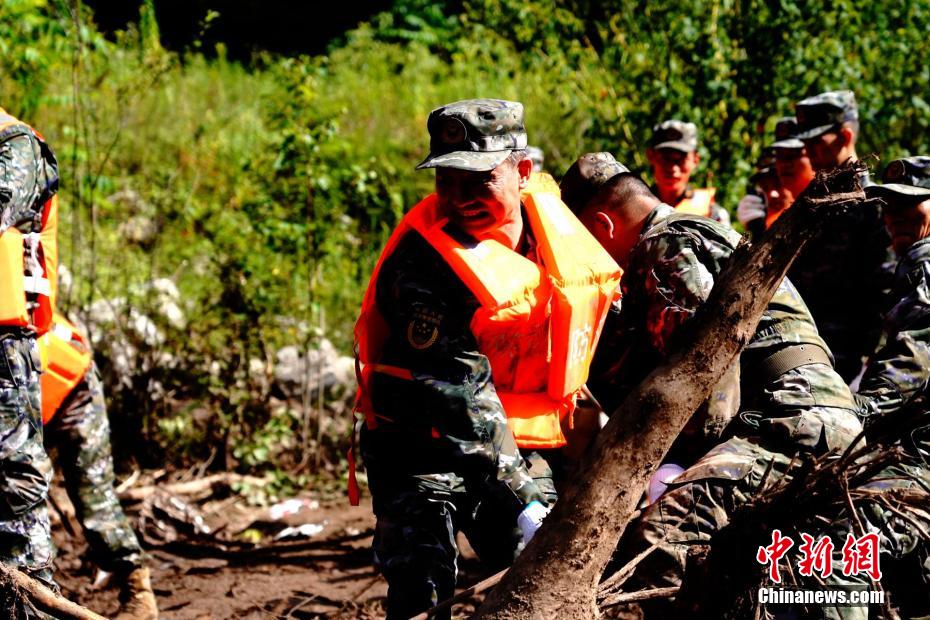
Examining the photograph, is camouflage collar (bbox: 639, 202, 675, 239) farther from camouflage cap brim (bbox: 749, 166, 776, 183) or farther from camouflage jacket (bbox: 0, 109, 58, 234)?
camouflage cap brim (bbox: 749, 166, 776, 183)

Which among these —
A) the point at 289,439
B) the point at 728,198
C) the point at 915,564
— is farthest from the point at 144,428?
the point at 915,564

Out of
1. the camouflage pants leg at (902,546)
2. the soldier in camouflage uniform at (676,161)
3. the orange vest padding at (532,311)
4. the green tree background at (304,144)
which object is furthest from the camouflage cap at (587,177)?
the green tree background at (304,144)

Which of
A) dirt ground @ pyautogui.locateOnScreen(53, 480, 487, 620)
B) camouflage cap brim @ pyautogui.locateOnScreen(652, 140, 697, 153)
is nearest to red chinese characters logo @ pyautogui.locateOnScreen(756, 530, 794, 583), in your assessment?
dirt ground @ pyautogui.locateOnScreen(53, 480, 487, 620)

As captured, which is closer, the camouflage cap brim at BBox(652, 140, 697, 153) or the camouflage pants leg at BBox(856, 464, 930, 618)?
the camouflage pants leg at BBox(856, 464, 930, 618)

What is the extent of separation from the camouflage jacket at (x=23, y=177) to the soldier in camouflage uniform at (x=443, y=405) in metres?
1.44

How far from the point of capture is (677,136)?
6.04 meters

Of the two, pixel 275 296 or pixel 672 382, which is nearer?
pixel 672 382

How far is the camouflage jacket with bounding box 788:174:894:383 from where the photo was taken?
4844 mm

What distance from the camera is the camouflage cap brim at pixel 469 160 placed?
3.00 metres

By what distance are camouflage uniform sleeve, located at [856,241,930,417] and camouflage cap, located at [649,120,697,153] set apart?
8.11 ft

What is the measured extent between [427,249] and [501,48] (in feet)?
18.1

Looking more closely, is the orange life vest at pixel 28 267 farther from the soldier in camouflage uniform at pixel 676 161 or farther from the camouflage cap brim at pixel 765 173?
the camouflage cap brim at pixel 765 173

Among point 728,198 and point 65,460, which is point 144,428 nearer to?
point 65,460

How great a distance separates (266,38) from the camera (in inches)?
565
